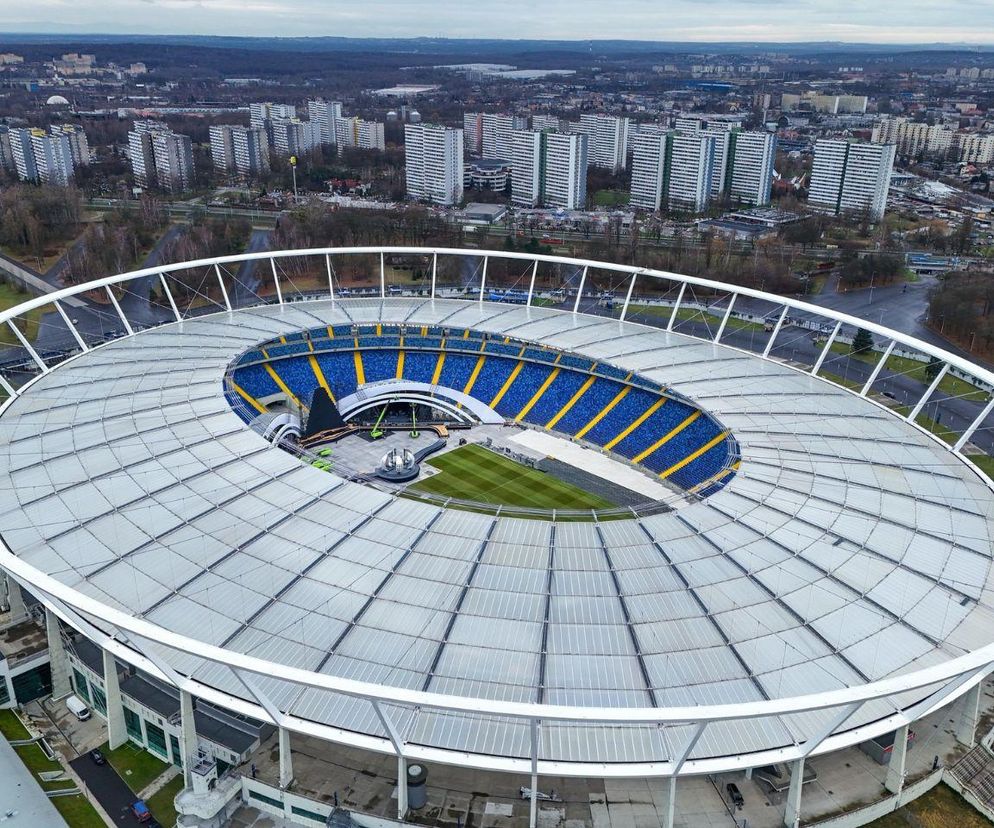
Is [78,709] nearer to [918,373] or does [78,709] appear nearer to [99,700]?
[99,700]

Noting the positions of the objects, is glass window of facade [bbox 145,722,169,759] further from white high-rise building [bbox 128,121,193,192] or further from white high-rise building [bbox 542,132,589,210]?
white high-rise building [bbox 128,121,193,192]

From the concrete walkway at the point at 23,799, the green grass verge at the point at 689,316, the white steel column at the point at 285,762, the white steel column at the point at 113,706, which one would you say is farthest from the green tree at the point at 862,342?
the concrete walkway at the point at 23,799

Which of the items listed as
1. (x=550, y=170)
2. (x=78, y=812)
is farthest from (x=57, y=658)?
(x=550, y=170)

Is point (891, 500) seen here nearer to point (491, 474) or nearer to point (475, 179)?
→ point (491, 474)

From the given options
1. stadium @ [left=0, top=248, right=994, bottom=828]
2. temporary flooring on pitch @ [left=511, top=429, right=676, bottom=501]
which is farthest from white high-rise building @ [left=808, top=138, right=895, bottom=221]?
temporary flooring on pitch @ [left=511, top=429, right=676, bottom=501]

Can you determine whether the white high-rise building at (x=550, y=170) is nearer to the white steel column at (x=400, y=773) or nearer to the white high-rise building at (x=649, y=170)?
the white high-rise building at (x=649, y=170)
